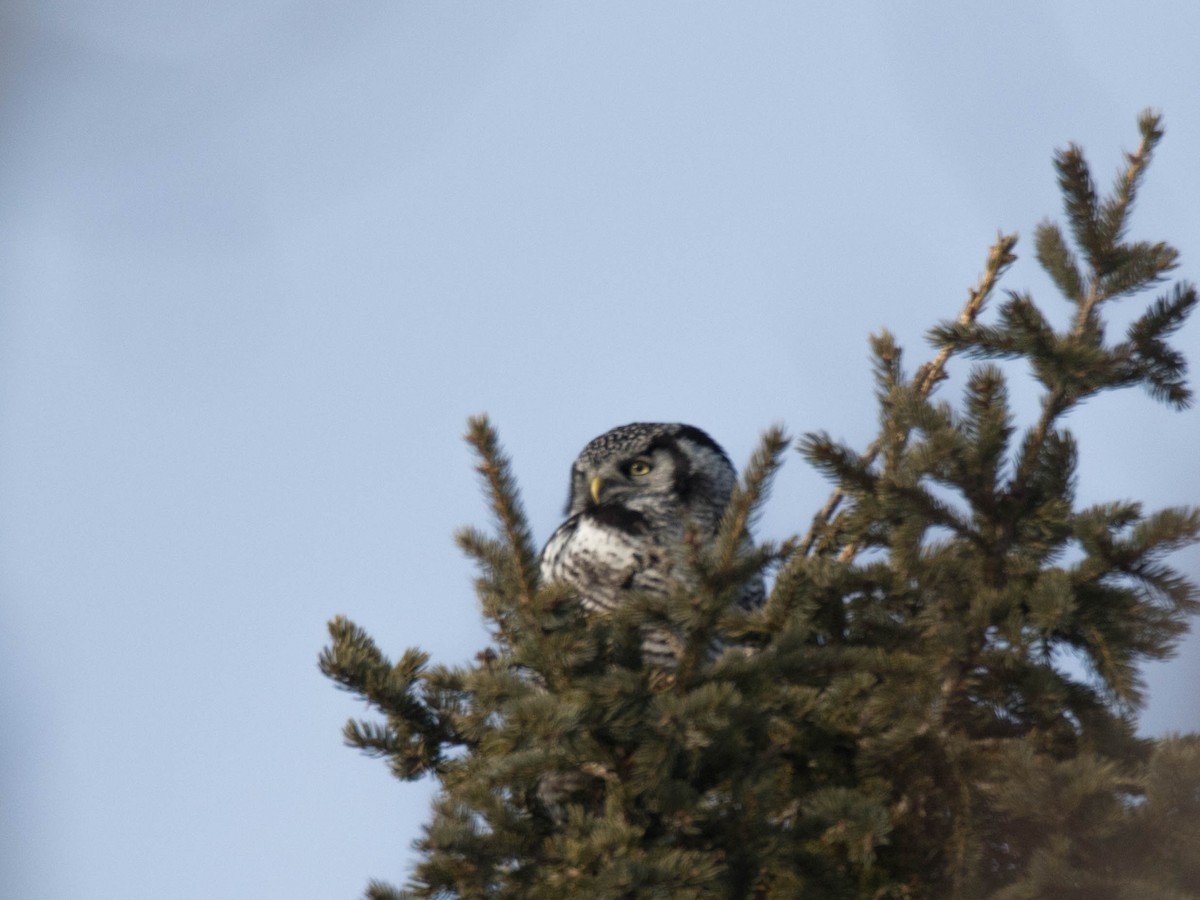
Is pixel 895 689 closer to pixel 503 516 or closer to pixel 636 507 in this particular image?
pixel 503 516

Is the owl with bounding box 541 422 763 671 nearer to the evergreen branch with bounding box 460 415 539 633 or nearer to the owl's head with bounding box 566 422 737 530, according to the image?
the owl's head with bounding box 566 422 737 530

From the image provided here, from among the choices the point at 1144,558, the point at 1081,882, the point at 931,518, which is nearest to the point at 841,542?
the point at 931,518

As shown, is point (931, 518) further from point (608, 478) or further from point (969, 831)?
point (608, 478)

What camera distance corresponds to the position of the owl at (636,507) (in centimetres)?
449

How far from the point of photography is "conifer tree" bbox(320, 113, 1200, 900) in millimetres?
2672

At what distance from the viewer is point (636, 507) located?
193 inches

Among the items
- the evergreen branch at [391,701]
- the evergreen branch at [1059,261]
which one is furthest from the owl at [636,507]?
the evergreen branch at [1059,261]

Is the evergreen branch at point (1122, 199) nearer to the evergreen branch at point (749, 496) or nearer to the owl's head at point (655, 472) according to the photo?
the evergreen branch at point (749, 496)

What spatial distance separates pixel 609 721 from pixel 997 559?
0.95 m

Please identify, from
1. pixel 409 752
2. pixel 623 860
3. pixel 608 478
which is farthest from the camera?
pixel 608 478

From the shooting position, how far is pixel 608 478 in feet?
16.3

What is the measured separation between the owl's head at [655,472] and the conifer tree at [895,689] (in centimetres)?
176

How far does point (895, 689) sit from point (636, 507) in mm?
2068

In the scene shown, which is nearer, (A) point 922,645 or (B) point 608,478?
(A) point 922,645
